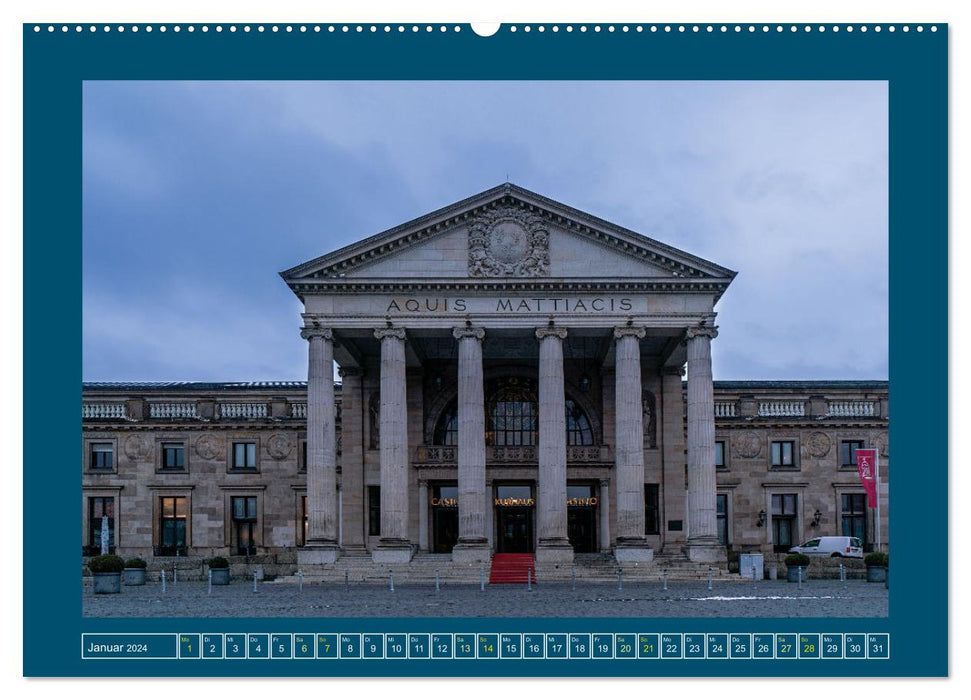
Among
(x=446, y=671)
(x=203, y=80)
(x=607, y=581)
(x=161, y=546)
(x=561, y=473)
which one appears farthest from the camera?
(x=161, y=546)

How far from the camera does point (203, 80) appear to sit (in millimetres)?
15508

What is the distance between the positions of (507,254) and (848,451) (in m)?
29.6

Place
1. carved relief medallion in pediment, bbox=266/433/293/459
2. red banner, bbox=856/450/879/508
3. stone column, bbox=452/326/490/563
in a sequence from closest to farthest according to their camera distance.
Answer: red banner, bbox=856/450/879/508, stone column, bbox=452/326/490/563, carved relief medallion in pediment, bbox=266/433/293/459

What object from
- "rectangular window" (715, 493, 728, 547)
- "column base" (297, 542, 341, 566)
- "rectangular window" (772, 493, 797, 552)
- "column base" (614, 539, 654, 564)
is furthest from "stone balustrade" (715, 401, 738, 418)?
"column base" (297, 542, 341, 566)

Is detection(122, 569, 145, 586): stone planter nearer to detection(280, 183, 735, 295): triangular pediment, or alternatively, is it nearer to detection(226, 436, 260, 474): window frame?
detection(280, 183, 735, 295): triangular pediment

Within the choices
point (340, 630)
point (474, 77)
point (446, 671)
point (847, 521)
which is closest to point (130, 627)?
point (340, 630)

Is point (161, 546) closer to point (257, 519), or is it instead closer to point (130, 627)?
point (257, 519)

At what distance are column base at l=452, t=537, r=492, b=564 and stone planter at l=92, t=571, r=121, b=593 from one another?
52.9ft

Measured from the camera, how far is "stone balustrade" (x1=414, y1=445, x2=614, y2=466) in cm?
6469

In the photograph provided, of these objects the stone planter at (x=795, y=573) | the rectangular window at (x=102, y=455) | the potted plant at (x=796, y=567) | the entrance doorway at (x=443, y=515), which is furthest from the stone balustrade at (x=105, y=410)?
the stone planter at (x=795, y=573)

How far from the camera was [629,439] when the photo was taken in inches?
2233

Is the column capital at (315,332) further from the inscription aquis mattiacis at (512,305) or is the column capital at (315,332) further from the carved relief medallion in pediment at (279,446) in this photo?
the carved relief medallion in pediment at (279,446)

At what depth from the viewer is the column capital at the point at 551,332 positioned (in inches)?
2228

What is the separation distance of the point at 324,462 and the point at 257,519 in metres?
18.7
